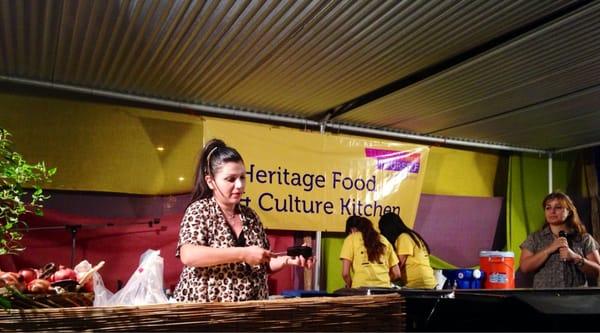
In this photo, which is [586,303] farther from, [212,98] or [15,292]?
[212,98]

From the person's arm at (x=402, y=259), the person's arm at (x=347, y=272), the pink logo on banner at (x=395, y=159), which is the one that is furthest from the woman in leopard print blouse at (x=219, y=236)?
the pink logo on banner at (x=395, y=159)

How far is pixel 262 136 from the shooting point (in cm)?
505

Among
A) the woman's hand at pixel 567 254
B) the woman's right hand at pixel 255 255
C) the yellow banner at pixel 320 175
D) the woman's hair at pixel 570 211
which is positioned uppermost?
the yellow banner at pixel 320 175

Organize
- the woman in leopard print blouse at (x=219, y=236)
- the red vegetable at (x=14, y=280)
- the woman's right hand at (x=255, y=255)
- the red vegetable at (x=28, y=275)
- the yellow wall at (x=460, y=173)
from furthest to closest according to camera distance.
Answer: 1. the yellow wall at (x=460, y=173)
2. the woman in leopard print blouse at (x=219, y=236)
3. the woman's right hand at (x=255, y=255)
4. the red vegetable at (x=28, y=275)
5. the red vegetable at (x=14, y=280)

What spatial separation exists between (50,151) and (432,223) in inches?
155

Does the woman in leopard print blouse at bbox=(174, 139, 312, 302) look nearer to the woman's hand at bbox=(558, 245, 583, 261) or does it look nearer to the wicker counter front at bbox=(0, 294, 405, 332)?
Result: the wicker counter front at bbox=(0, 294, 405, 332)

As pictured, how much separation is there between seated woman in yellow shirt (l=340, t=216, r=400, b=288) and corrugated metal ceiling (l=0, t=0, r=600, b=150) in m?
1.09

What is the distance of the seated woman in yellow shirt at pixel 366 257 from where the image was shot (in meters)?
5.02

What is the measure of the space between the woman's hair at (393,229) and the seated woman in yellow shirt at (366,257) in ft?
0.63

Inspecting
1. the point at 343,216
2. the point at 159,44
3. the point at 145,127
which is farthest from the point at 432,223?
the point at 159,44

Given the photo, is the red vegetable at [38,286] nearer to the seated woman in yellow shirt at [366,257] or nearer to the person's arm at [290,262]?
the person's arm at [290,262]

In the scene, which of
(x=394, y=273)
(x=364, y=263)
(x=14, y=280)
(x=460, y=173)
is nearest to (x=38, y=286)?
(x=14, y=280)

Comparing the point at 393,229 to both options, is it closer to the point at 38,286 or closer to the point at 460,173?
the point at 460,173

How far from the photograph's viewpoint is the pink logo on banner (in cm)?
559
